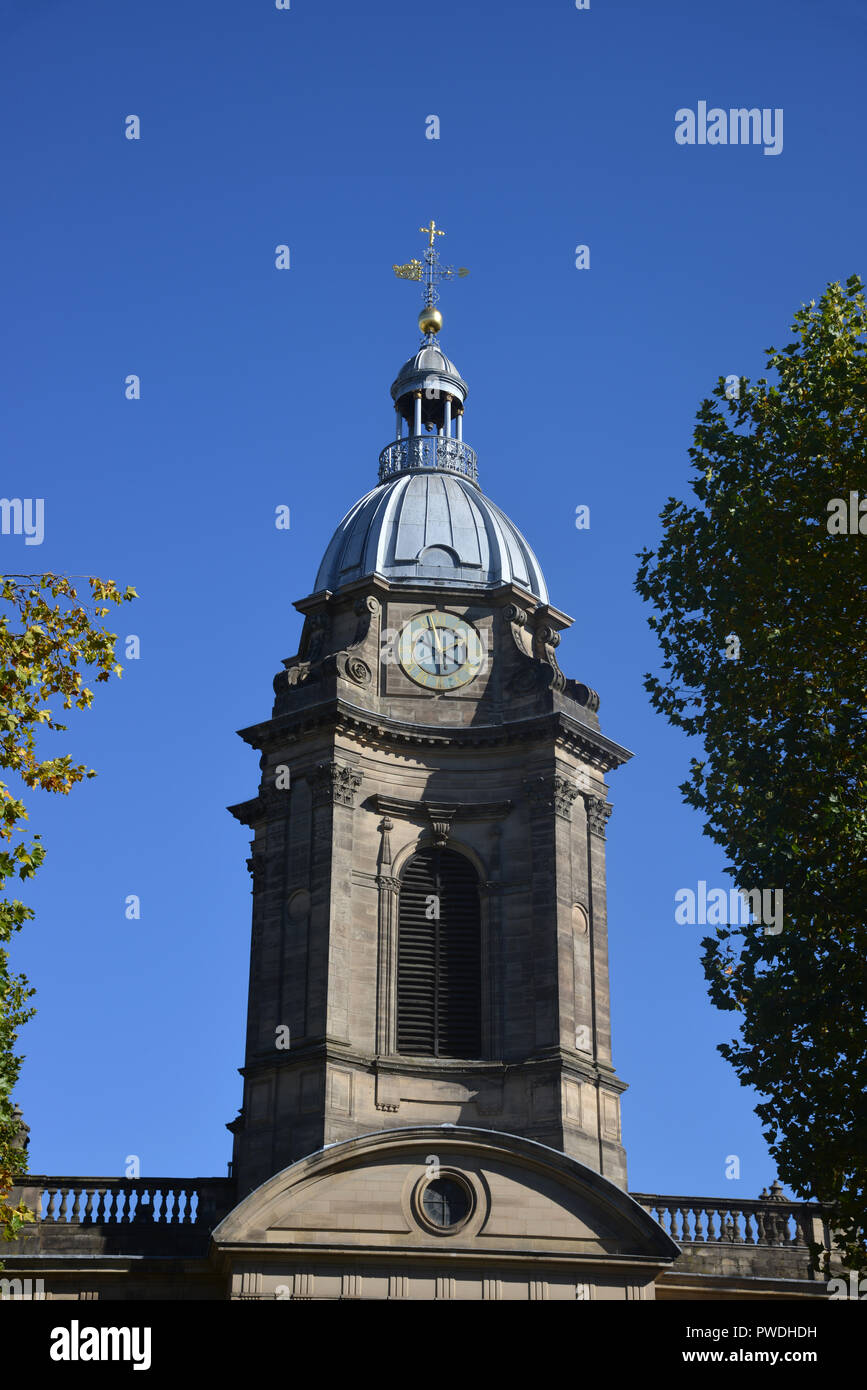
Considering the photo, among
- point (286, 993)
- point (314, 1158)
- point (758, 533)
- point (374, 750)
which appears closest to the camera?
point (758, 533)

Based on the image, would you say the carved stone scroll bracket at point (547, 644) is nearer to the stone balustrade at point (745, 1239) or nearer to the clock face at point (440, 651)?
the clock face at point (440, 651)

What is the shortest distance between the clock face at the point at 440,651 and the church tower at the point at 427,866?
0.05 m

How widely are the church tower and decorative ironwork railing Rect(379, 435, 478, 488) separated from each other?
2953mm

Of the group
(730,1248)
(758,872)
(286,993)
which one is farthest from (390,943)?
(758,872)

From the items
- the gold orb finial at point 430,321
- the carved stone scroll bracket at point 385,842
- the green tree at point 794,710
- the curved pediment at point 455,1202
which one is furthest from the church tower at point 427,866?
the green tree at point 794,710

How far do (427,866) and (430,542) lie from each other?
26.9 feet

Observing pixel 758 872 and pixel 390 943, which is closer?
pixel 758 872

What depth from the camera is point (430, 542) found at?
137 ft

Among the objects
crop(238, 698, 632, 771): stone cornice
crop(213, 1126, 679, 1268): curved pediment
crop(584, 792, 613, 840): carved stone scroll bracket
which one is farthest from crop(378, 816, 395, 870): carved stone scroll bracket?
crop(213, 1126, 679, 1268): curved pediment

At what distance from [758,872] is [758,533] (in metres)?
4.32

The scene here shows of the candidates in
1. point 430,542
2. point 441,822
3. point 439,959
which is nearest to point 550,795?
point 441,822

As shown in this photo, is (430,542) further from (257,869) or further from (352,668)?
(257,869)

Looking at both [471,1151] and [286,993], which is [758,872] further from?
[286,993]
